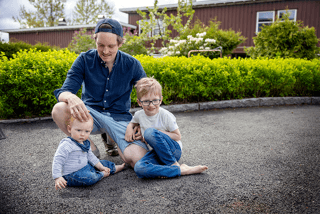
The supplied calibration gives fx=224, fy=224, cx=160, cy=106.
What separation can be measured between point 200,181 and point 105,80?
154 centimetres

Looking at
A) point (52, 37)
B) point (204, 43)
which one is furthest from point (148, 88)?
point (52, 37)

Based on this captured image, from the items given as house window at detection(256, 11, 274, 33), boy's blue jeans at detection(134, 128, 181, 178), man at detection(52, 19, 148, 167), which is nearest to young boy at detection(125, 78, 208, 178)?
boy's blue jeans at detection(134, 128, 181, 178)

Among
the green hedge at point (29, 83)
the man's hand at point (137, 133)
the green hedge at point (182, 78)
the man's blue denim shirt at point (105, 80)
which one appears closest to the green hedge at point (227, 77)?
the green hedge at point (182, 78)

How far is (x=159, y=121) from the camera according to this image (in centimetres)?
245

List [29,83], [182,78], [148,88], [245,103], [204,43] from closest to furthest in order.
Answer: [148,88]
[29,83]
[182,78]
[245,103]
[204,43]

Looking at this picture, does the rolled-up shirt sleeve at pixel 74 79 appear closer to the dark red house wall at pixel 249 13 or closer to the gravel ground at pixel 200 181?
the gravel ground at pixel 200 181

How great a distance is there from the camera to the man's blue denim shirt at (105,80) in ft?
8.50

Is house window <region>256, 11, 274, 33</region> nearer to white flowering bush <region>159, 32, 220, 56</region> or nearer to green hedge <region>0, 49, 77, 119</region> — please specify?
white flowering bush <region>159, 32, 220, 56</region>

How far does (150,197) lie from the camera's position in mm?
1937

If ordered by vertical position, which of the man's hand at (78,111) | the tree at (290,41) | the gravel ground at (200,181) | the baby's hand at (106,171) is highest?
the tree at (290,41)

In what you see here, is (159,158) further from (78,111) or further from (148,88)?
(78,111)

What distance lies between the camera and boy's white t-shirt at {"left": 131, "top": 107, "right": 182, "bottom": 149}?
2391mm

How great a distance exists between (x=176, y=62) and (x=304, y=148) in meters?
3.55

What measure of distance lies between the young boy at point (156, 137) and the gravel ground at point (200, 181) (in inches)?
3.8
